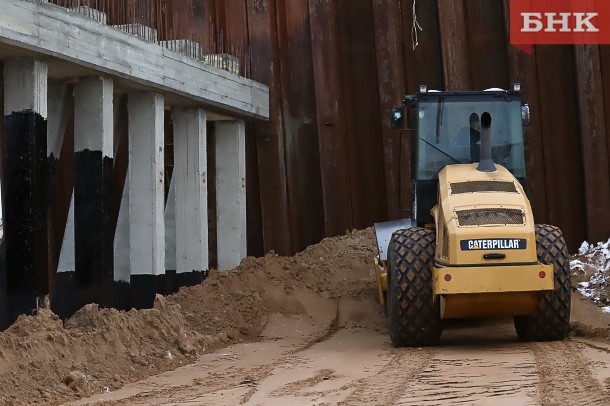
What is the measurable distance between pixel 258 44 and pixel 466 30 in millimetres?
3152

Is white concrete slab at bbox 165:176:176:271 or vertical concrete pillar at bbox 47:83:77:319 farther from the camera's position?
white concrete slab at bbox 165:176:176:271

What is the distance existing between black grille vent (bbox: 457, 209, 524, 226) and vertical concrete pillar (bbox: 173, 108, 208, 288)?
4843mm

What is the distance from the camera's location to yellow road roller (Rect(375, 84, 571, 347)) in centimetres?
1028

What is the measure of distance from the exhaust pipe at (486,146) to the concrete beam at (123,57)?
404 centimetres

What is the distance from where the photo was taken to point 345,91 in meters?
16.1

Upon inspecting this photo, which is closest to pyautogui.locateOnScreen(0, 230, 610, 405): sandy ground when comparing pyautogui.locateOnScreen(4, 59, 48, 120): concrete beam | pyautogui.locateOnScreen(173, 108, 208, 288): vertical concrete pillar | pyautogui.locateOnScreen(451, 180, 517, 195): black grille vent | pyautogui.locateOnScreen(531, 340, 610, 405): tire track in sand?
pyautogui.locateOnScreen(531, 340, 610, 405): tire track in sand

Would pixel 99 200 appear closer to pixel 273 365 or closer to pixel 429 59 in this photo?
pixel 273 365

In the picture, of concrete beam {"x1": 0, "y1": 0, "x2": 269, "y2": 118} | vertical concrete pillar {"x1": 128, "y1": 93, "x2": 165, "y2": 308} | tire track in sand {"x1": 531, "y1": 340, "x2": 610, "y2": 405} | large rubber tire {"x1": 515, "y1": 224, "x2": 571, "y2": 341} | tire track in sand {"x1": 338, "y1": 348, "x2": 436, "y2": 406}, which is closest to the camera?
tire track in sand {"x1": 531, "y1": 340, "x2": 610, "y2": 405}

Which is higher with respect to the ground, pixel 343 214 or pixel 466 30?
pixel 466 30

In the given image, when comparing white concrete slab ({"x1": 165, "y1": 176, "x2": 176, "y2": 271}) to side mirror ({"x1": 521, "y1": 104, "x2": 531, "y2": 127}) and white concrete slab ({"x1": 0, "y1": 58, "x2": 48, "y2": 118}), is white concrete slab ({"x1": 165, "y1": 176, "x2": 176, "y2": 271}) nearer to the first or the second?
white concrete slab ({"x1": 0, "y1": 58, "x2": 48, "y2": 118})

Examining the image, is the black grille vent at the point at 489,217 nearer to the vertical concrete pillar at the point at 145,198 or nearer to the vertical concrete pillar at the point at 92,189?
the vertical concrete pillar at the point at 92,189

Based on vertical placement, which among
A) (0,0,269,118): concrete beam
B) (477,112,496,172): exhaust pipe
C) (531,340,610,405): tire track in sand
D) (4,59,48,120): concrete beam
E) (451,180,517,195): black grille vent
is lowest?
(531,340,610,405): tire track in sand

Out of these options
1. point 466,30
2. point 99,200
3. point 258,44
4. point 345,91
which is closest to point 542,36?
point 466,30

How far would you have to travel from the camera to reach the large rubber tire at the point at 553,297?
35.0 feet
